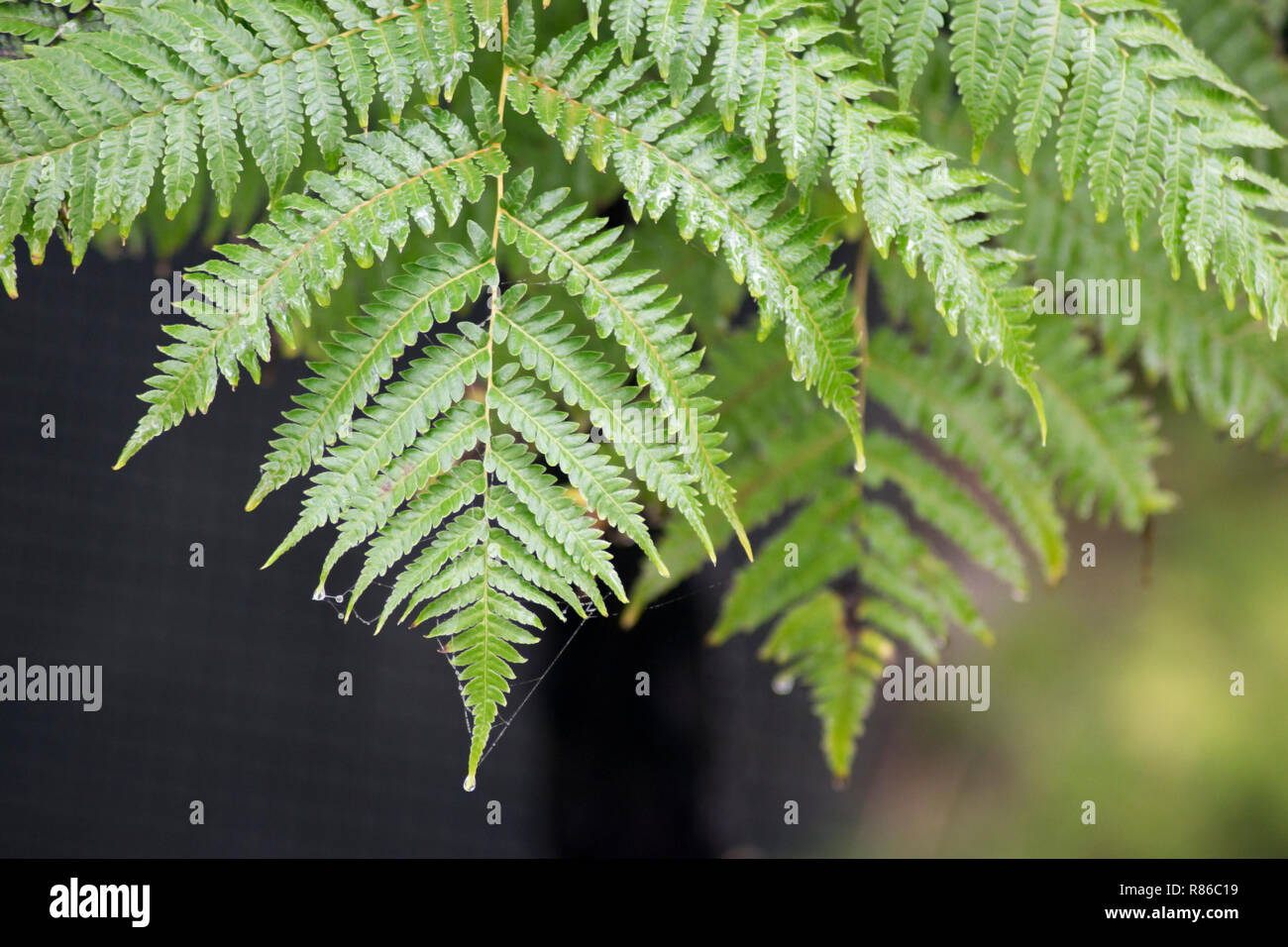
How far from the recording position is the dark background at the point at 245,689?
1359mm

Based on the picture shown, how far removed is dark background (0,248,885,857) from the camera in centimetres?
136

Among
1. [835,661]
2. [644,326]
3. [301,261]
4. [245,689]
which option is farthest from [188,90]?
[245,689]

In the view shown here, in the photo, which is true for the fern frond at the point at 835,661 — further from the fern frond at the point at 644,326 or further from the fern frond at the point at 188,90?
the fern frond at the point at 188,90

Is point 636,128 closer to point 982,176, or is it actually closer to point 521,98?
point 521,98

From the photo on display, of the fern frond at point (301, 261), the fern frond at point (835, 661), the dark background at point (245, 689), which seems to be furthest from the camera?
the dark background at point (245, 689)

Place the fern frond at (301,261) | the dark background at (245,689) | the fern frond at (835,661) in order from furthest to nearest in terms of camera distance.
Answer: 1. the dark background at (245,689)
2. the fern frond at (835,661)
3. the fern frond at (301,261)

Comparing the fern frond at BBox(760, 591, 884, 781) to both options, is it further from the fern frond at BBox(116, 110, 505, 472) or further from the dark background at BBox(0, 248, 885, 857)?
the fern frond at BBox(116, 110, 505, 472)

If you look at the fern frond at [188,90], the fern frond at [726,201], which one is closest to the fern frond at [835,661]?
the fern frond at [726,201]

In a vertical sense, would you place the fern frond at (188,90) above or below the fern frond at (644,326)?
above

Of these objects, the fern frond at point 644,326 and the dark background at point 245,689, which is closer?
the fern frond at point 644,326

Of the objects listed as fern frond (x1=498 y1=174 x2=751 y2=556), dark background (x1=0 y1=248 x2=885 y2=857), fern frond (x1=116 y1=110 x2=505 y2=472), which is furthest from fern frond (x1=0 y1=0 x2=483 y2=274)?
dark background (x1=0 y1=248 x2=885 y2=857)

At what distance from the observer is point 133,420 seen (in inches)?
53.6

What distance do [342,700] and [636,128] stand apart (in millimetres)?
1183

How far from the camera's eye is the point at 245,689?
1.47 metres
